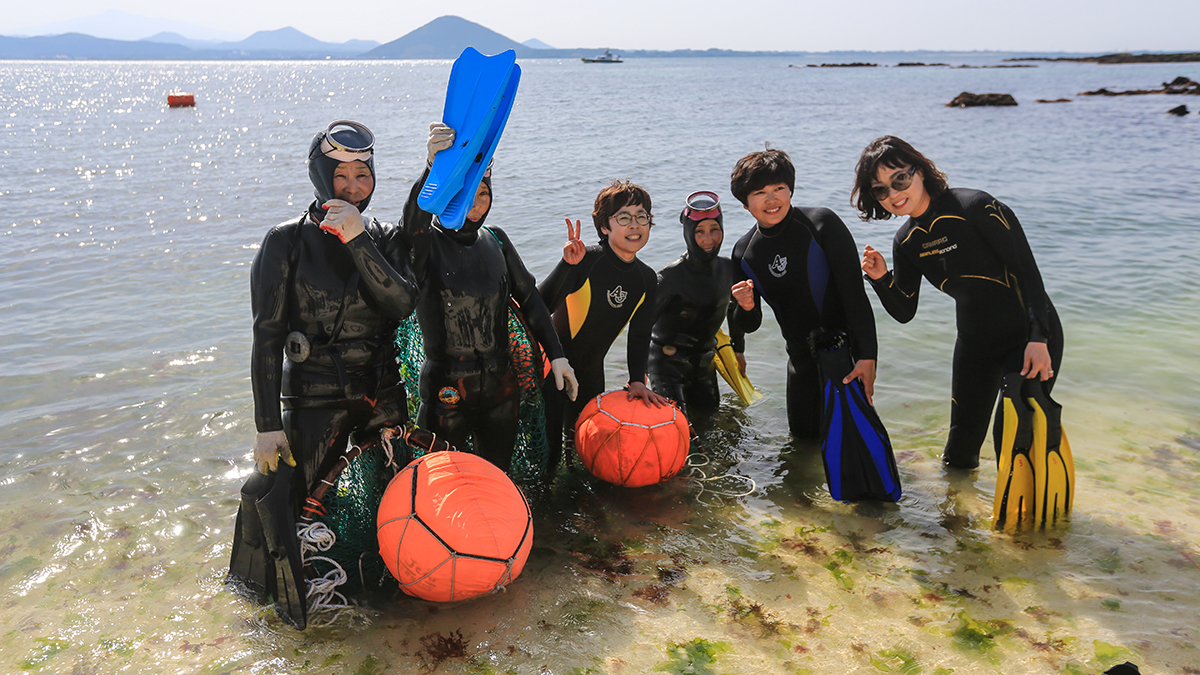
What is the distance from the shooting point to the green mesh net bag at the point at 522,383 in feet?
15.1

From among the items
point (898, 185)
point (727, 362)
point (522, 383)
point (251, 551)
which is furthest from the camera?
point (727, 362)

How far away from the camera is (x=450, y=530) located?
3457 mm

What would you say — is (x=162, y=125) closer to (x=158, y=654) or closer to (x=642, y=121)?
(x=642, y=121)

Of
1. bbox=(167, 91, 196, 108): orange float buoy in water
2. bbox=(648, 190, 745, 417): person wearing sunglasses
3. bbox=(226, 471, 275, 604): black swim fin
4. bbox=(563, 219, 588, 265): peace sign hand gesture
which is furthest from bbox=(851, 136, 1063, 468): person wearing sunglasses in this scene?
bbox=(167, 91, 196, 108): orange float buoy in water

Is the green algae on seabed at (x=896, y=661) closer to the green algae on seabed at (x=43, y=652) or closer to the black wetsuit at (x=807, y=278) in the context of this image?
the black wetsuit at (x=807, y=278)

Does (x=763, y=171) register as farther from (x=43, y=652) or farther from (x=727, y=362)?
(x=43, y=652)

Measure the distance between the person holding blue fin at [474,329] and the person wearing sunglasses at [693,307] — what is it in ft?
3.73

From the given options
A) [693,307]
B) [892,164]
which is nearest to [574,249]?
[693,307]

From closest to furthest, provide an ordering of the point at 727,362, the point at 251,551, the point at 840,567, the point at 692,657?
the point at 692,657, the point at 251,551, the point at 840,567, the point at 727,362

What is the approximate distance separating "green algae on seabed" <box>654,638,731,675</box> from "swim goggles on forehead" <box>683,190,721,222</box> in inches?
103

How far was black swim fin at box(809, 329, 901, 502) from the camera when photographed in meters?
4.70

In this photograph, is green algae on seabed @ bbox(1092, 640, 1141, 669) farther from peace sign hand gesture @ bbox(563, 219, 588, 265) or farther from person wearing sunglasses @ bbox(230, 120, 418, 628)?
person wearing sunglasses @ bbox(230, 120, 418, 628)

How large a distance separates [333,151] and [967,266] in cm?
348

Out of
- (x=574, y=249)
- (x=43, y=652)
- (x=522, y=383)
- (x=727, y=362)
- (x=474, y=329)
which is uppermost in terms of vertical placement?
(x=574, y=249)
